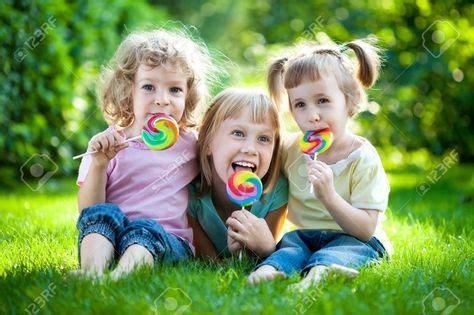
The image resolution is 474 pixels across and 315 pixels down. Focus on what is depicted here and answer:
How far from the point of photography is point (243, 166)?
3385 mm

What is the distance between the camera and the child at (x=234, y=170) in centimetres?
331

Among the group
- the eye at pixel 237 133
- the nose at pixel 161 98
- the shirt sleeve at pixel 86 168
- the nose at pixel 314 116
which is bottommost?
the shirt sleeve at pixel 86 168

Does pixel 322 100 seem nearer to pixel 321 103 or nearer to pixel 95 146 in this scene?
pixel 321 103

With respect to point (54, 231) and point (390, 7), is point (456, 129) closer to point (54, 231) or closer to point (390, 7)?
point (390, 7)

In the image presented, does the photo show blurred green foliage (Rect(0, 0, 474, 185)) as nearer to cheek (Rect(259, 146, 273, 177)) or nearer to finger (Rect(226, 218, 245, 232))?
cheek (Rect(259, 146, 273, 177))

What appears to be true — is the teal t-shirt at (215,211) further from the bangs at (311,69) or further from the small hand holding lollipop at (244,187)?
the bangs at (311,69)

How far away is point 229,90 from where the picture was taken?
3553 millimetres

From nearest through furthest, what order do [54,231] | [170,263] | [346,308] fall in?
[346,308] → [170,263] → [54,231]

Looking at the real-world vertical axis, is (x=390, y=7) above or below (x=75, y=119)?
above

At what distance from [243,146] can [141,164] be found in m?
0.55

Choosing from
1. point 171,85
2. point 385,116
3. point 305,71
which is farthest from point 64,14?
point 385,116

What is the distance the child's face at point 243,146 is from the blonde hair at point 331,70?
0.24 metres

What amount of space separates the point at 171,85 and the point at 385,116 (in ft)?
20.0

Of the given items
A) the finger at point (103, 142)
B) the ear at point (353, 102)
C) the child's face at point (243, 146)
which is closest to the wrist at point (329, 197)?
the child's face at point (243, 146)
